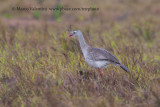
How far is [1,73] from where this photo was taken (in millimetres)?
4168

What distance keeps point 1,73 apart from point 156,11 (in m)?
9.22

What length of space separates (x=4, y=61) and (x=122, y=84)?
1.92m

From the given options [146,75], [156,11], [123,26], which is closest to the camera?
[146,75]

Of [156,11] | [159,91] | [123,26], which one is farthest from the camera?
[156,11]

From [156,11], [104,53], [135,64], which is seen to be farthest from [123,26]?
[104,53]

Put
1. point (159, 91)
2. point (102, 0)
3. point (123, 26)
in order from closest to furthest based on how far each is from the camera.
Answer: point (159, 91)
point (123, 26)
point (102, 0)

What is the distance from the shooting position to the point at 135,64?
4602 mm

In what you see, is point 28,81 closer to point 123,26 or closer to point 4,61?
point 4,61

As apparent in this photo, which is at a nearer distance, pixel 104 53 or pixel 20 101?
pixel 20 101

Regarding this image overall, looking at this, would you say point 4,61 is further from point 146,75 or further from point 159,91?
point 159,91

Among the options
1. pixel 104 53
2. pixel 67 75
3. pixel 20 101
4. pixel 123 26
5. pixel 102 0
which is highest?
pixel 102 0

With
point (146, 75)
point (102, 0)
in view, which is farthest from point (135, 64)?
point (102, 0)

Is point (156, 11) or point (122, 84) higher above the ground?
point (156, 11)

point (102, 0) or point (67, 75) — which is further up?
point (102, 0)
